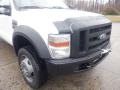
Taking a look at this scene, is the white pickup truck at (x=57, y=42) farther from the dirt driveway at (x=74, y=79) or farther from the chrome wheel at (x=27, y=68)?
the dirt driveway at (x=74, y=79)

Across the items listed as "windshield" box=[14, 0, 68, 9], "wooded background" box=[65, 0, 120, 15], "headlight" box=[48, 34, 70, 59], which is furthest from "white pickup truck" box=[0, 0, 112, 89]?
"wooded background" box=[65, 0, 120, 15]

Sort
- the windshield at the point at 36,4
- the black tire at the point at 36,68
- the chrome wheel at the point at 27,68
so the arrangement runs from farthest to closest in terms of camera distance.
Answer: the windshield at the point at 36,4 < the chrome wheel at the point at 27,68 < the black tire at the point at 36,68

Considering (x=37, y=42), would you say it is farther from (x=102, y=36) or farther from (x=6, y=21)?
(x=6, y=21)

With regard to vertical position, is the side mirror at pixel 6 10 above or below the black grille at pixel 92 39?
above

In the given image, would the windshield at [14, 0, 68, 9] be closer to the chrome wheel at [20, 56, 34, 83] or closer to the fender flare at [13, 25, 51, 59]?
the fender flare at [13, 25, 51, 59]

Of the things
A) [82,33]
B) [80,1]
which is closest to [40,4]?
[82,33]

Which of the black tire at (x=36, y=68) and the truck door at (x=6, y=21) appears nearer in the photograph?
the black tire at (x=36, y=68)

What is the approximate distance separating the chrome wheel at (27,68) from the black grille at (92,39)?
0.98 m

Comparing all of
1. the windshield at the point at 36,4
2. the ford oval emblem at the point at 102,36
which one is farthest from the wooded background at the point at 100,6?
the ford oval emblem at the point at 102,36

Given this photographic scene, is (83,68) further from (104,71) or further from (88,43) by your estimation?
(104,71)

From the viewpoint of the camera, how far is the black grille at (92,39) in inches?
106

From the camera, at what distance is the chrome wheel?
3050mm

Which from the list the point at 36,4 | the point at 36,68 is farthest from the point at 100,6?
the point at 36,68

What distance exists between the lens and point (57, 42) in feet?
8.31
